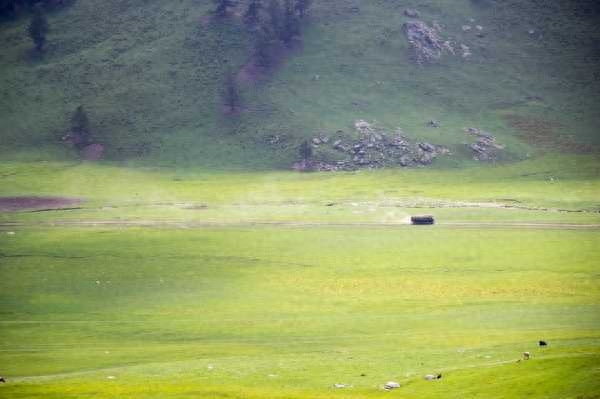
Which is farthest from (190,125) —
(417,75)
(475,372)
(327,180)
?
(475,372)

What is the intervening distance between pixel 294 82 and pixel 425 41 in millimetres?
31341

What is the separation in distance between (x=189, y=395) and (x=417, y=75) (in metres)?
142

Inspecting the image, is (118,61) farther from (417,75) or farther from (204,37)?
(417,75)

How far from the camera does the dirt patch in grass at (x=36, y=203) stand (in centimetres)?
11994

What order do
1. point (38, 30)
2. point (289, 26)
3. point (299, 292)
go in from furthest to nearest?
1. point (289, 26)
2. point (38, 30)
3. point (299, 292)

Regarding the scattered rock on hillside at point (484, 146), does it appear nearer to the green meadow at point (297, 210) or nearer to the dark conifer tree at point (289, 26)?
the green meadow at point (297, 210)

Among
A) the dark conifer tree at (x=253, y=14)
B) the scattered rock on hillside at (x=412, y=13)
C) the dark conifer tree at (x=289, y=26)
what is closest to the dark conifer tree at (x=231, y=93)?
the dark conifer tree at (x=289, y=26)

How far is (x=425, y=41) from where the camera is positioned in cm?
18650

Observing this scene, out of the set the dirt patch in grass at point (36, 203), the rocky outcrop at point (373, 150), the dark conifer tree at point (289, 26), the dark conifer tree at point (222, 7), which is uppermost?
the dark conifer tree at point (222, 7)

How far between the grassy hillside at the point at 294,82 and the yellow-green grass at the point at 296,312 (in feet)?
202

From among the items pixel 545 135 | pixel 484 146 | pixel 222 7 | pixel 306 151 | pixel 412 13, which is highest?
pixel 222 7

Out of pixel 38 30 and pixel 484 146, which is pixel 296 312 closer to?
pixel 484 146

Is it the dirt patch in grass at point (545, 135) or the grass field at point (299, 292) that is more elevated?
the grass field at point (299, 292)

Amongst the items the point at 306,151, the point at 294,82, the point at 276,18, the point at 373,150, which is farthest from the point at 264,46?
the point at 373,150
